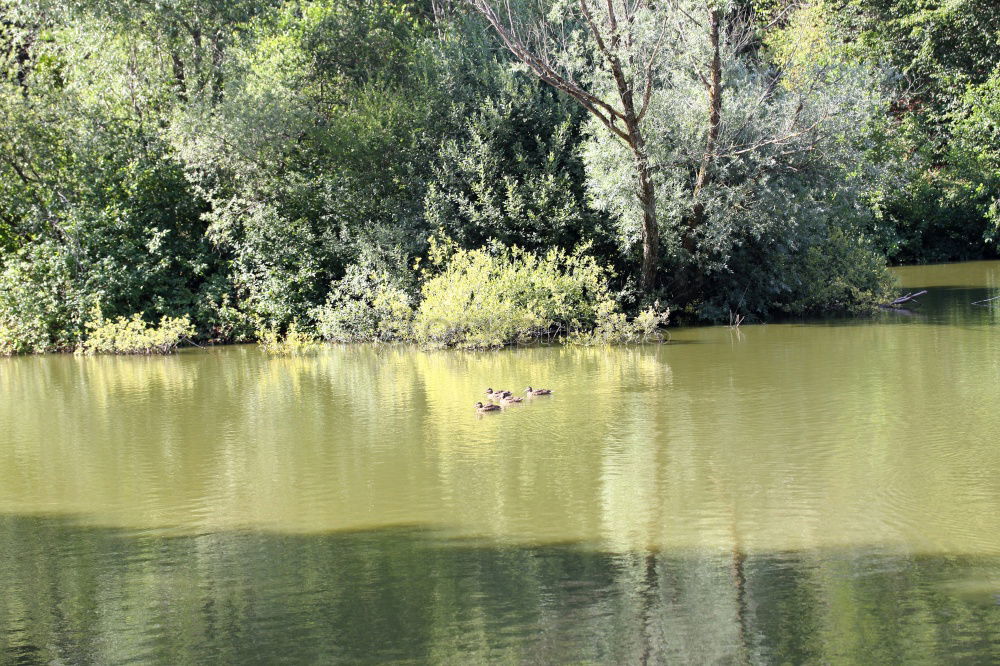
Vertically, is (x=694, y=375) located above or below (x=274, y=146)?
below

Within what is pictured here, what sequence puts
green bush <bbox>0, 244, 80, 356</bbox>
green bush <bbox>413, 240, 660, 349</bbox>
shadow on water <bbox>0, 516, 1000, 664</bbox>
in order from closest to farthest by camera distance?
shadow on water <bbox>0, 516, 1000, 664</bbox>
green bush <bbox>413, 240, 660, 349</bbox>
green bush <bbox>0, 244, 80, 356</bbox>

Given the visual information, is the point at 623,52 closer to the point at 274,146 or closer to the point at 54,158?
the point at 274,146

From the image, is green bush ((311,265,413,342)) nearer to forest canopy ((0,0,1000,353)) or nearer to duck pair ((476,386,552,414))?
forest canopy ((0,0,1000,353))

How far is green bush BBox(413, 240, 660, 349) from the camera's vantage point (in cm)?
1938

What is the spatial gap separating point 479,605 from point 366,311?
15130mm

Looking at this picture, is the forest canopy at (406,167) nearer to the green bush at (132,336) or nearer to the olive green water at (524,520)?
the green bush at (132,336)

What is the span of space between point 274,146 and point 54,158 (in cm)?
526

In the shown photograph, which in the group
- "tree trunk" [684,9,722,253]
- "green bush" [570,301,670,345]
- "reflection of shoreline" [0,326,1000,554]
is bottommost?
"reflection of shoreline" [0,326,1000,554]

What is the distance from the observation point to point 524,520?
27.5 feet

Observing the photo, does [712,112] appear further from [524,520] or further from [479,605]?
[479,605]

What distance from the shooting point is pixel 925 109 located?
33.7m

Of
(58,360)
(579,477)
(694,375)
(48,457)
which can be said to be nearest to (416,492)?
(579,477)

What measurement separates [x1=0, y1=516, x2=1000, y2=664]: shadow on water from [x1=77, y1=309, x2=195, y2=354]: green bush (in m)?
14.0

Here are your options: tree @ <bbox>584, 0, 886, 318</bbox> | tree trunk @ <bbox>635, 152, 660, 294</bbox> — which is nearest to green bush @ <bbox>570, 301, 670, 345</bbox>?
tree trunk @ <bbox>635, 152, 660, 294</bbox>
